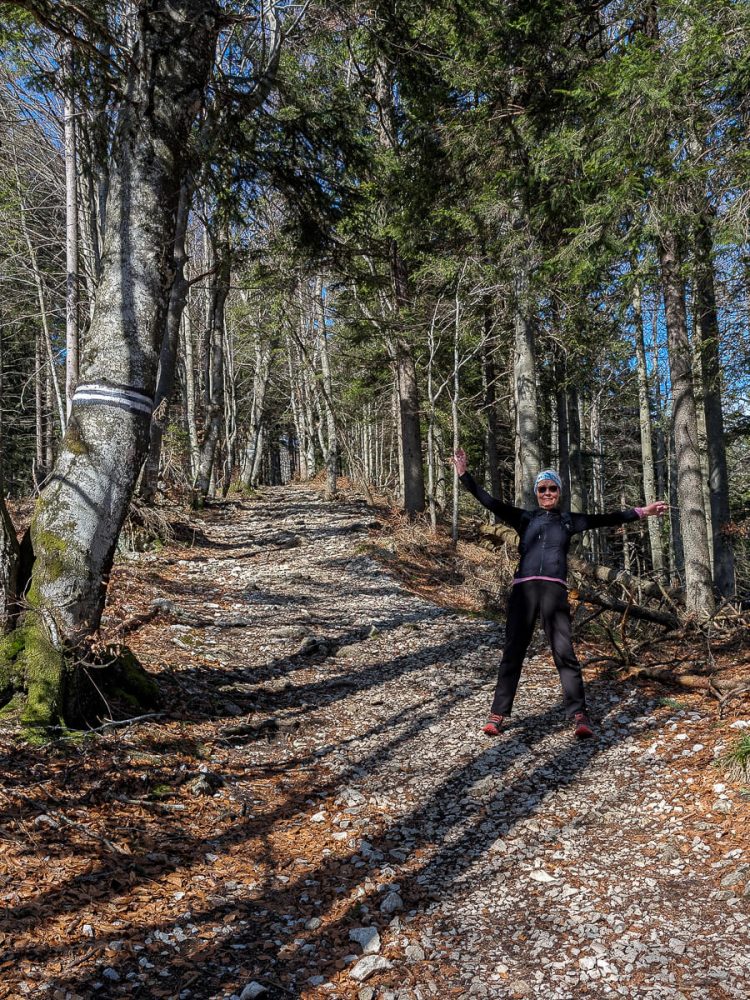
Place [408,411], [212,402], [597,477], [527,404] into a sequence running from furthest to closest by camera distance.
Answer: [597,477], [212,402], [408,411], [527,404]

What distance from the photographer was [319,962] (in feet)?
9.51

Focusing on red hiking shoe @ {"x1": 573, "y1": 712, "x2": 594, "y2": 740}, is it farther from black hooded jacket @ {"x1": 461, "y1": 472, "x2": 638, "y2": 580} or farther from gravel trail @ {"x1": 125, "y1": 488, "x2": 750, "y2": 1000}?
black hooded jacket @ {"x1": 461, "y1": 472, "x2": 638, "y2": 580}

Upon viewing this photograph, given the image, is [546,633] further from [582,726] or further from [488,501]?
[488,501]

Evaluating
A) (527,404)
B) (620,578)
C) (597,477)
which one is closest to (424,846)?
(620,578)

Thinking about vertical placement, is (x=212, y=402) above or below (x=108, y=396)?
above

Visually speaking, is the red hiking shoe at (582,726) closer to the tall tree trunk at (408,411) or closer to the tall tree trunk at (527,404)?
the tall tree trunk at (527,404)

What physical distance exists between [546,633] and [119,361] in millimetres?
3798

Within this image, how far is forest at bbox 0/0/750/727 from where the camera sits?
14.6 feet

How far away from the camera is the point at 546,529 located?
521 cm

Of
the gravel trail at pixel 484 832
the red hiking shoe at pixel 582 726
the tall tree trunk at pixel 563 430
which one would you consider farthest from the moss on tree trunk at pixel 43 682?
the tall tree trunk at pixel 563 430

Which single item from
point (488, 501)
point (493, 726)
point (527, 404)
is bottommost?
point (493, 726)

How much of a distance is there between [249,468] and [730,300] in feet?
73.0

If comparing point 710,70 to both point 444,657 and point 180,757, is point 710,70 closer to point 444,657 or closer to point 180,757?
point 444,657

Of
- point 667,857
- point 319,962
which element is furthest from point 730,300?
point 319,962
